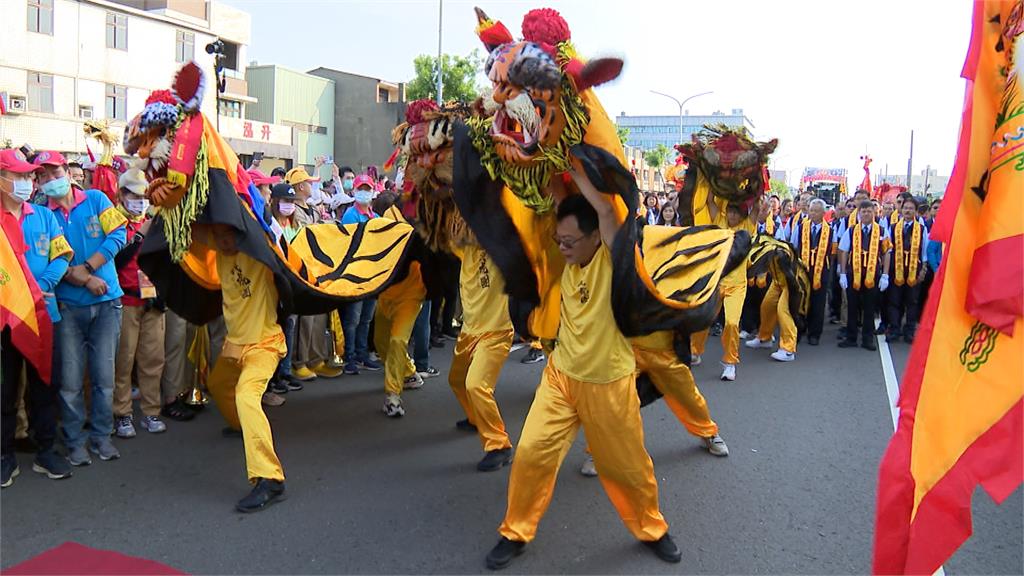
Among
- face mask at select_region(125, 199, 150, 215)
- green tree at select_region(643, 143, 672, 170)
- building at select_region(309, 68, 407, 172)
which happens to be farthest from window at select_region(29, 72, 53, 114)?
green tree at select_region(643, 143, 672, 170)

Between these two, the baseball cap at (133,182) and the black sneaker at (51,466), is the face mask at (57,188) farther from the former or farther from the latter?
the black sneaker at (51,466)

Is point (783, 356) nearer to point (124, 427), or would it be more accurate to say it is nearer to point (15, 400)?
point (124, 427)

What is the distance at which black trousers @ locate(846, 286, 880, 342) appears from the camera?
9414 mm

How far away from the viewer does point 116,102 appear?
2764cm

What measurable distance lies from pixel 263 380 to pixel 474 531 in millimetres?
1571

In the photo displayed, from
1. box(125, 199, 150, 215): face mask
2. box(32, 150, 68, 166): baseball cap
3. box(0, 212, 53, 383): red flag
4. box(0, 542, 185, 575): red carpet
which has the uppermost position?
box(32, 150, 68, 166): baseball cap

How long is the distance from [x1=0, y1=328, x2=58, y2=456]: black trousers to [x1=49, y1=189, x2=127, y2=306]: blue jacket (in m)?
0.49

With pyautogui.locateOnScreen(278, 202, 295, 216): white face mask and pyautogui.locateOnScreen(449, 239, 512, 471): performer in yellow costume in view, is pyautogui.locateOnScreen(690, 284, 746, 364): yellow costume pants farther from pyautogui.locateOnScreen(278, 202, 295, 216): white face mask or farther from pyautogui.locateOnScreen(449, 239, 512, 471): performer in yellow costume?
pyautogui.locateOnScreen(278, 202, 295, 216): white face mask

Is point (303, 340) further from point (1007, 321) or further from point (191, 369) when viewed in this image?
point (1007, 321)

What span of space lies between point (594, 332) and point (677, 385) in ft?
5.60

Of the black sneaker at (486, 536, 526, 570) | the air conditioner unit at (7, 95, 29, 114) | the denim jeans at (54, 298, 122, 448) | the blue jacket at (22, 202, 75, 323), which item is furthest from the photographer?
the air conditioner unit at (7, 95, 29, 114)

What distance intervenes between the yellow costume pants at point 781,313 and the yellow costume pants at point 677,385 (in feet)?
12.7

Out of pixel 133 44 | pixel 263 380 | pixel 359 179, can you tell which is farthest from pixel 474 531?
pixel 133 44

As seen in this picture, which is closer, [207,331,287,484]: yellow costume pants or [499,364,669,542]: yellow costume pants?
[499,364,669,542]: yellow costume pants
